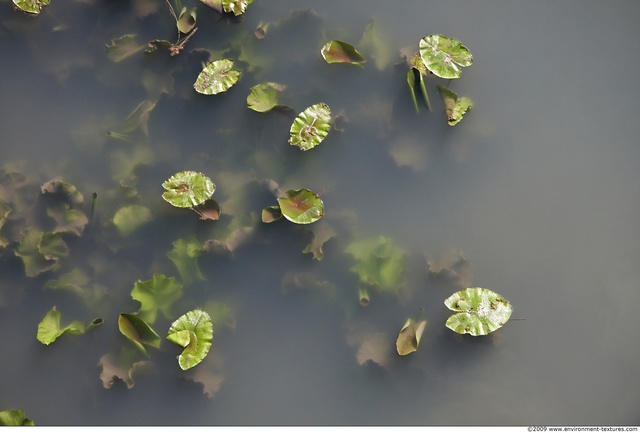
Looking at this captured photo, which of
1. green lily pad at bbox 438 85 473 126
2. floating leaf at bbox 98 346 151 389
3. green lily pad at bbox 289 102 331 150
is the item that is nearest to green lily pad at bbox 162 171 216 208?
green lily pad at bbox 289 102 331 150

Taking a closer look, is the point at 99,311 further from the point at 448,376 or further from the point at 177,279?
the point at 448,376

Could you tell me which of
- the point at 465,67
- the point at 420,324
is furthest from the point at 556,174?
the point at 420,324

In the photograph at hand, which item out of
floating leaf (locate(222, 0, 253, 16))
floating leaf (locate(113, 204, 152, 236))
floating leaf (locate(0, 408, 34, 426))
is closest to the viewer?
floating leaf (locate(0, 408, 34, 426))

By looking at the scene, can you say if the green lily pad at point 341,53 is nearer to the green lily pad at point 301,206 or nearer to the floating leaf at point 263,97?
the floating leaf at point 263,97

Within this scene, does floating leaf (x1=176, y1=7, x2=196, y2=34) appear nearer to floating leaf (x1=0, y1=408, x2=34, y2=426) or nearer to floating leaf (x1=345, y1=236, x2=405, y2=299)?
floating leaf (x1=345, y1=236, x2=405, y2=299)

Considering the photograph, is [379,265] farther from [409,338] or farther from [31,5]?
[31,5]

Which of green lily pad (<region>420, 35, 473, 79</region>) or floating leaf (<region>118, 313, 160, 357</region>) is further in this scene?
green lily pad (<region>420, 35, 473, 79</region>)

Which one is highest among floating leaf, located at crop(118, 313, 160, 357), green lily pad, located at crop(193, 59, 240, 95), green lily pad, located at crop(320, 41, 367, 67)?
green lily pad, located at crop(320, 41, 367, 67)
